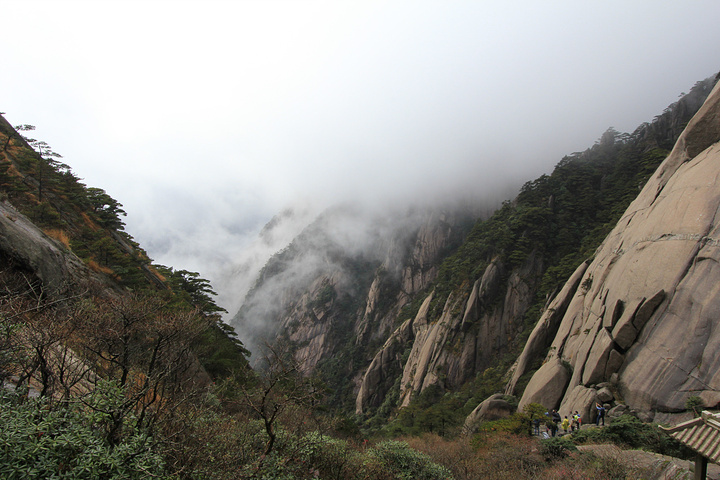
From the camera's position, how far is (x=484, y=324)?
4422 centimetres

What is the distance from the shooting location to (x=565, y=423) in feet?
59.9

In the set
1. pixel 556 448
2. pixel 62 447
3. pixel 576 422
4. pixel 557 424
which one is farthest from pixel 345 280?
pixel 62 447

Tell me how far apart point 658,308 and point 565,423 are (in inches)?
340

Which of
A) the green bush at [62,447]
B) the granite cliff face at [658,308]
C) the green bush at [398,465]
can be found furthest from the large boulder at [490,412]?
the green bush at [62,447]

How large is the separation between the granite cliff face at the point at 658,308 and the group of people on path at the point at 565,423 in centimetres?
90

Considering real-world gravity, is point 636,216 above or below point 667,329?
above

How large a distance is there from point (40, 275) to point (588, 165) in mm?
70792

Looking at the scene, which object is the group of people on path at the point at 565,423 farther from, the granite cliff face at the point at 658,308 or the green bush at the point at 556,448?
the green bush at the point at 556,448

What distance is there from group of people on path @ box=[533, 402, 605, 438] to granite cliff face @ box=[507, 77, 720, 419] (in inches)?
35.5

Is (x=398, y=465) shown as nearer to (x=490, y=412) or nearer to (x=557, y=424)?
(x=557, y=424)

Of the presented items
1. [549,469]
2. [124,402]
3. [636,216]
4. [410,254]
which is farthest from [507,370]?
[410,254]

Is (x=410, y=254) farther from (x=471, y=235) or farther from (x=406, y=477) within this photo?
(x=406, y=477)

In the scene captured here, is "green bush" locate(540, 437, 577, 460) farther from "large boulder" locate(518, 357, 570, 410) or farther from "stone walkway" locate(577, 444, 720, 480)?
"large boulder" locate(518, 357, 570, 410)

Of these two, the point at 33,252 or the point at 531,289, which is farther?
the point at 531,289
